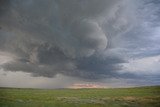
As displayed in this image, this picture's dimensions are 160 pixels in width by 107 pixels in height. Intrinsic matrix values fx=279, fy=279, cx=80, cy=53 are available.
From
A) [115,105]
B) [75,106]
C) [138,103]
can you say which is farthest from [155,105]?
[75,106]

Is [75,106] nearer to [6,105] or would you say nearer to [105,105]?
[105,105]

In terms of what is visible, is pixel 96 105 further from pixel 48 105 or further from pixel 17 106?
pixel 17 106

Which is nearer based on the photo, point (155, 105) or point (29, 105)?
point (29, 105)

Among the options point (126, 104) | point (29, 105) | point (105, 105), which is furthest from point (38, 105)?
point (126, 104)

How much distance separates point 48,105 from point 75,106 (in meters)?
3.66

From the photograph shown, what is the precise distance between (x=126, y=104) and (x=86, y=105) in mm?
5917

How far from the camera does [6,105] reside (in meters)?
36.3

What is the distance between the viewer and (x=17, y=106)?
1441 inches

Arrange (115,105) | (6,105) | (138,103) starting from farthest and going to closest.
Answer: (138,103), (115,105), (6,105)

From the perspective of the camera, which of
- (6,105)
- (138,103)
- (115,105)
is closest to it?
(6,105)

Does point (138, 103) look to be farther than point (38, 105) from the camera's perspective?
Yes

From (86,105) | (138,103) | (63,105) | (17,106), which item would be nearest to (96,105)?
(86,105)

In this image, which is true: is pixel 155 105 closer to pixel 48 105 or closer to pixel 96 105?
pixel 96 105

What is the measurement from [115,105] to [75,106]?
222 inches
